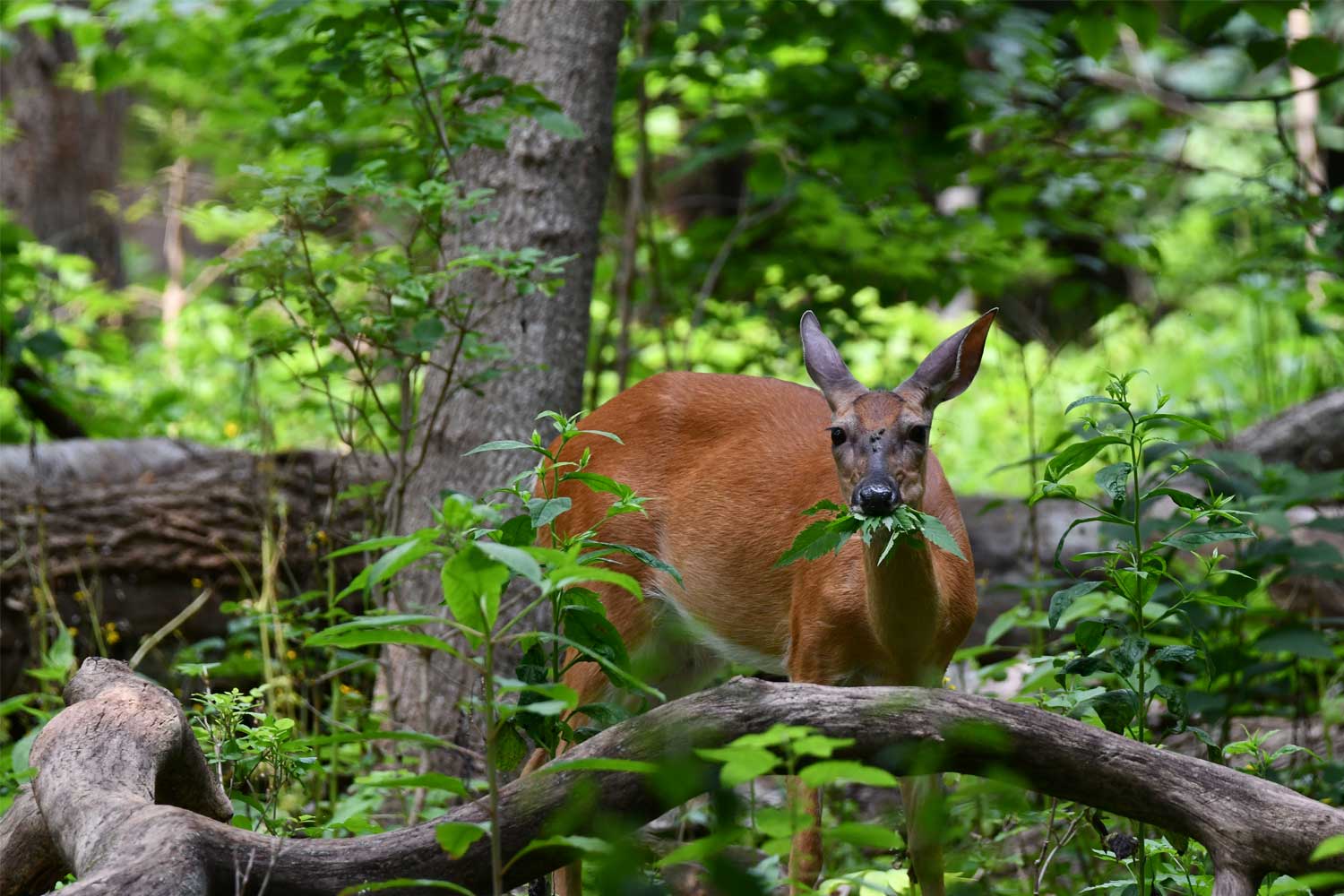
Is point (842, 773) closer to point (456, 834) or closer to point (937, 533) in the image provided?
point (456, 834)

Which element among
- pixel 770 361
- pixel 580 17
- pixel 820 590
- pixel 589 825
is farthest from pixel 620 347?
pixel 589 825

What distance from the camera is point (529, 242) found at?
17.4 ft

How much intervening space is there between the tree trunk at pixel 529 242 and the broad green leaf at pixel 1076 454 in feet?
7.56

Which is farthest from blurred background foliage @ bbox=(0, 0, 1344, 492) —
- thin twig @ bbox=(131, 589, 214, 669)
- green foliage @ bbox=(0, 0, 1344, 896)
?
thin twig @ bbox=(131, 589, 214, 669)

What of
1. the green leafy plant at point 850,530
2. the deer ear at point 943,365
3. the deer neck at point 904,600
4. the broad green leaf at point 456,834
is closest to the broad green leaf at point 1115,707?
the green leafy plant at point 850,530

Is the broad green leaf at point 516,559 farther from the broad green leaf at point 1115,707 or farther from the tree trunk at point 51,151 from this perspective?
the tree trunk at point 51,151

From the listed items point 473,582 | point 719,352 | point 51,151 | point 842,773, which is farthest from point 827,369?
point 51,151

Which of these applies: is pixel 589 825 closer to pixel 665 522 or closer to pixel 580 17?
pixel 665 522

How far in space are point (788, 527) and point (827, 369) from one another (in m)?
0.73

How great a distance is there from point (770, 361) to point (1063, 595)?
14.5 ft

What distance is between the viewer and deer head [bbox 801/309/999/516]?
3.89 meters

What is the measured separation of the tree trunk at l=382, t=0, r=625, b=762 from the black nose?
1.81 m

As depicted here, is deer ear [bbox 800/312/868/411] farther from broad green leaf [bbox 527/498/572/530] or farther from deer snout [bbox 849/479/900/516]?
broad green leaf [bbox 527/498/572/530]

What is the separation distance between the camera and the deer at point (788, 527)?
3.96 m
